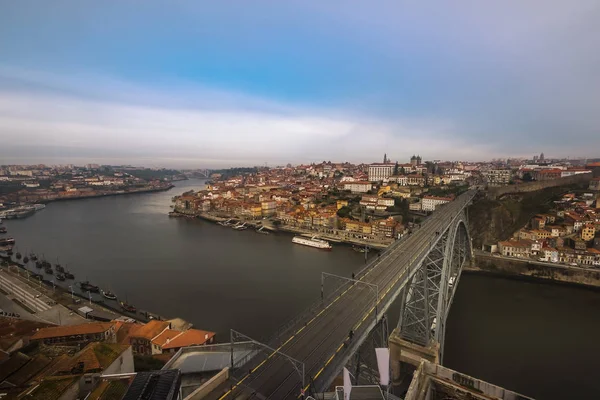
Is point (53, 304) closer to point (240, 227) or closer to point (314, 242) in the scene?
point (314, 242)

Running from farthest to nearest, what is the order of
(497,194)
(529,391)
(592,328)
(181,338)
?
(497,194)
(592,328)
(181,338)
(529,391)

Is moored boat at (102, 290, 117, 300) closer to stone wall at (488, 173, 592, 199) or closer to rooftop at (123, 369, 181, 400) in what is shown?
rooftop at (123, 369, 181, 400)

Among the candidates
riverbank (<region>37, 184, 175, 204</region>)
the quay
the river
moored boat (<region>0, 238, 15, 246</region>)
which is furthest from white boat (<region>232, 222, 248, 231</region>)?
riverbank (<region>37, 184, 175, 204</region>)

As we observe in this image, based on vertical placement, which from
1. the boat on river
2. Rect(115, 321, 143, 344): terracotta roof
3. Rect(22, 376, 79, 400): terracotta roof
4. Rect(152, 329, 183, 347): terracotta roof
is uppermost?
Rect(22, 376, 79, 400): terracotta roof

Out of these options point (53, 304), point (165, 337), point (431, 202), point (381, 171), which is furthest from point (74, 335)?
point (381, 171)

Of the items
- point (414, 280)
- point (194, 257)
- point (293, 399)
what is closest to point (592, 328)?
point (414, 280)

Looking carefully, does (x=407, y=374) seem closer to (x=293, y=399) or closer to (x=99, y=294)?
(x=293, y=399)

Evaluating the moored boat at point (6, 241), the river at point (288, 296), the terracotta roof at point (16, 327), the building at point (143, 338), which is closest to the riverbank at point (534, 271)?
the river at point (288, 296)
